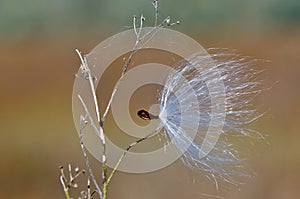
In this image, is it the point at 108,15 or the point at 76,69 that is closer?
the point at 76,69

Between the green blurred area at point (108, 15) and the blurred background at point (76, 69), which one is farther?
the green blurred area at point (108, 15)

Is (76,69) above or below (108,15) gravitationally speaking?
below

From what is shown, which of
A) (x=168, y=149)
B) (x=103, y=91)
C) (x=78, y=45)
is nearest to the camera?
(x=168, y=149)

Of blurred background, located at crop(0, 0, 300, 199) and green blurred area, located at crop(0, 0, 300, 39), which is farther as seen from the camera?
green blurred area, located at crop(0, 0, 300, 39)

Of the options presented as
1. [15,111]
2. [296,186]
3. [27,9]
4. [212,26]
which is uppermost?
[27,9]

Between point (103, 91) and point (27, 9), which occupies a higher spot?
point (27, 9)

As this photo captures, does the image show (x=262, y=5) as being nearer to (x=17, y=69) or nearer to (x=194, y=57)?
(x=17, y=69)

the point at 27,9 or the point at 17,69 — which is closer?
the point at 17,69

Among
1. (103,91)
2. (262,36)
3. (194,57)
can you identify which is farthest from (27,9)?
(194,57)
